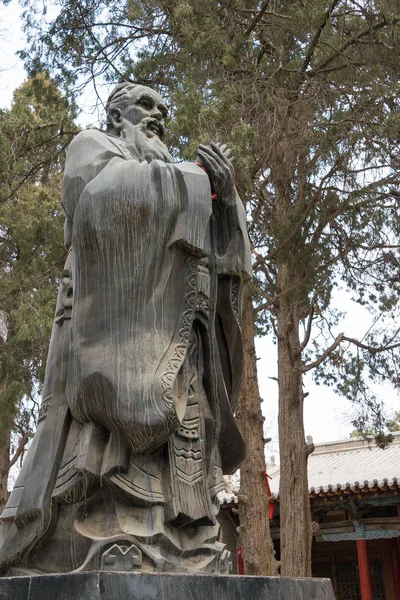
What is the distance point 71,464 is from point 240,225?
4.22 feet

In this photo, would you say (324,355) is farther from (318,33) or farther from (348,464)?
(348,464)

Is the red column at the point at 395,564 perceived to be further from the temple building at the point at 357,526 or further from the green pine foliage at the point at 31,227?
the green pine foliage at the point at 31,227

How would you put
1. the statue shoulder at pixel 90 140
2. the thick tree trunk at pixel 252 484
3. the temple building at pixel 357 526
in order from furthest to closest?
the temple building at pixel 357 526 < the thick tree trunk at pixel 252 484 < the statue shoulder at pixel 90 140

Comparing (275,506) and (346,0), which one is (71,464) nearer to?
(346,0)

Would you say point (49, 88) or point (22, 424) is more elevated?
point (49, 88)

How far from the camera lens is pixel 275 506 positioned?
13.8 meters

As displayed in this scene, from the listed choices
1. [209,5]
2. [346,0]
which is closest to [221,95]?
[209,5]

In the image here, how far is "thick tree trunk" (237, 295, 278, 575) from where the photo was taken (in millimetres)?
8094

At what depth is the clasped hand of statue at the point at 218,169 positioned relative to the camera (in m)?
3.21

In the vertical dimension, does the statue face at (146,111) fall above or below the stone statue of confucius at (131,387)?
above

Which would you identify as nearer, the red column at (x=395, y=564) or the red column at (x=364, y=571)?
the red column at (x=364, y=571)

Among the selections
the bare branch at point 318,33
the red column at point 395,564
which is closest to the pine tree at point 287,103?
the bare branch at point 318,33

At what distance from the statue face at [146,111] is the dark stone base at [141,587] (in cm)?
193

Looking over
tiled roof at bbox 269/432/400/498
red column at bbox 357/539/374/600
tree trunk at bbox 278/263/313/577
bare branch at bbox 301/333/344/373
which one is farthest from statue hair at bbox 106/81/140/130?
red column at bbox 357/539/374/600
